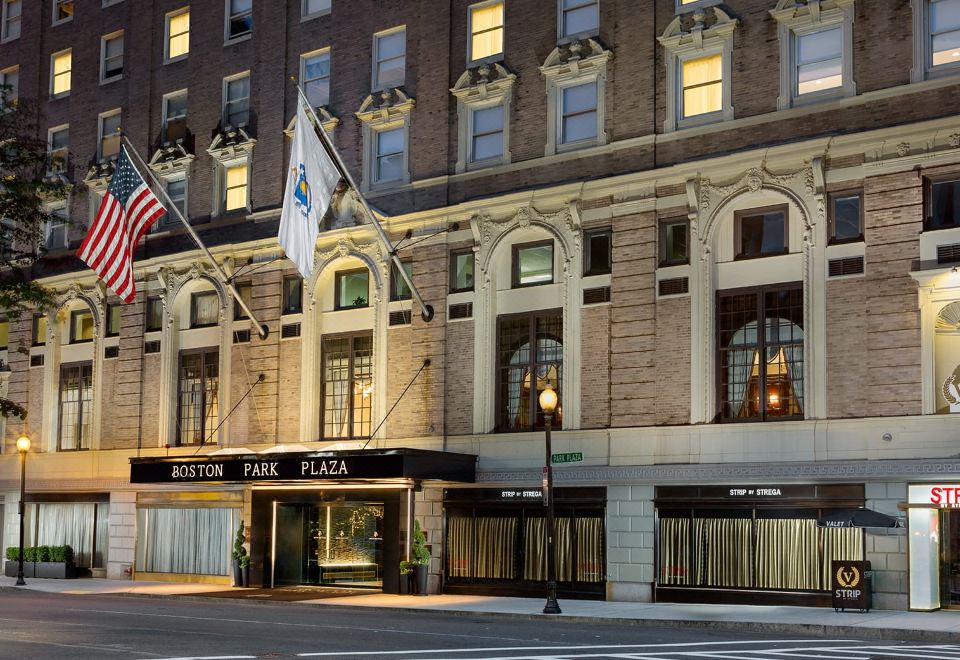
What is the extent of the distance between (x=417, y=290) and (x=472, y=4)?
8879 millimetres

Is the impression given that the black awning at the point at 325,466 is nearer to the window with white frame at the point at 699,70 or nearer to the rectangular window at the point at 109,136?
the window with white frame at the point at 699,70

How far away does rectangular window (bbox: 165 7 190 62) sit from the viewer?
157ft

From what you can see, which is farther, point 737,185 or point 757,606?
point 737,185

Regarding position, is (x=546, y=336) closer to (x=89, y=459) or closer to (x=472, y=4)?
(x=472, y=4)

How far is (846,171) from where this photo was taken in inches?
1227

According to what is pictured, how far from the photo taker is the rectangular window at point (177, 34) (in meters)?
47.8

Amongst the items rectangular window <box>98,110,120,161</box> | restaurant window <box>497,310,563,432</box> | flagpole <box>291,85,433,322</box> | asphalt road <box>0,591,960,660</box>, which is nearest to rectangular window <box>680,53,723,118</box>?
restaurant window <box>497,310,563,432</box>

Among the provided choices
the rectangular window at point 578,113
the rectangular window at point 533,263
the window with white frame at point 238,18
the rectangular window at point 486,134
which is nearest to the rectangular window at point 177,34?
the window with white frame at point 238,18

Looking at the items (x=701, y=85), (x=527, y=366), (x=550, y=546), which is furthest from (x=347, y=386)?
(x=701, y=85)

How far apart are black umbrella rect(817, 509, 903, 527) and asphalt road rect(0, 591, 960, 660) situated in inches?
171

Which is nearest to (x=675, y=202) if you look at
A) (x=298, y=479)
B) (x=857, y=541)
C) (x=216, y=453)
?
(x=857, y=541)

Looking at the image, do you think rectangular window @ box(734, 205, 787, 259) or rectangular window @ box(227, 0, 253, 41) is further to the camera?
rectangular window @ box(227, 0, 253, 41)

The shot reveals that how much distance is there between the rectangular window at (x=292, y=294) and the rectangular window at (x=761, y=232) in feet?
49.8

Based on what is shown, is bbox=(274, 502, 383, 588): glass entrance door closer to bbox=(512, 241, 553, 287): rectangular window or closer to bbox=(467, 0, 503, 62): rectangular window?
bbox=(512, 241, 553, 287): rectangular window
